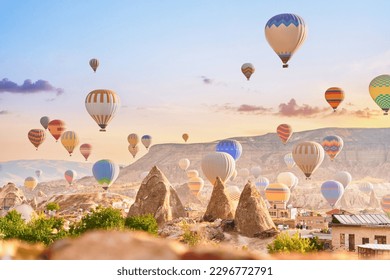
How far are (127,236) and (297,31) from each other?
4700 centimetres

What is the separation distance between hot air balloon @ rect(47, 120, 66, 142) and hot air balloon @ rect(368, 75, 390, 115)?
41697mm

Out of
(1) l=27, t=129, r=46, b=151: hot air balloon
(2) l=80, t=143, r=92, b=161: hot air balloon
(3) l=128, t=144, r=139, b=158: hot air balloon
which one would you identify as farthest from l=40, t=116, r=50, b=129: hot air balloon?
(3) l=128, t=144, r=139, b=158: hot air balloon

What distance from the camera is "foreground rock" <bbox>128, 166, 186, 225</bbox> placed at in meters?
50.1

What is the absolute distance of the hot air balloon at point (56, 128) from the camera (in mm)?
82188

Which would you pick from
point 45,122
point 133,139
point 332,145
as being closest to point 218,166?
point 45,122

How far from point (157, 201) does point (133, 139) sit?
74559 millimetres

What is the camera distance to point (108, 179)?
8019 cm

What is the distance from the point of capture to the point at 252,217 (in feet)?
149

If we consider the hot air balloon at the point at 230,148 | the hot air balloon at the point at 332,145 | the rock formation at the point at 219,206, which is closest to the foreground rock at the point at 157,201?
the rock formation at the point at 219,206

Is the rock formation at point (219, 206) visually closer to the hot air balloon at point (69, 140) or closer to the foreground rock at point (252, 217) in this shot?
the foreground rock at point (252, 217)

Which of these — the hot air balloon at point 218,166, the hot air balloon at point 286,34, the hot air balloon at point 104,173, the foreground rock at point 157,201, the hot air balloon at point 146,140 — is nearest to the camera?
the foreground rock at point 157,201

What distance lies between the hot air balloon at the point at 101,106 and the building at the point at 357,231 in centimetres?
2835
